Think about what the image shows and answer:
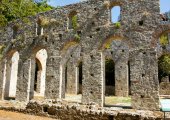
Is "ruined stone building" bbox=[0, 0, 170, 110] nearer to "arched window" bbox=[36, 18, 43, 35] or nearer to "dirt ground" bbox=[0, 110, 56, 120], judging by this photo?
"arched window" bbox=[36, 18, 43, 35]

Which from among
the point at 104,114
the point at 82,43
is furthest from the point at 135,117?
the point at 82,43

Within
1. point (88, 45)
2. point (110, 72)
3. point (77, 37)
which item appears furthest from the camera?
point (110, 72)

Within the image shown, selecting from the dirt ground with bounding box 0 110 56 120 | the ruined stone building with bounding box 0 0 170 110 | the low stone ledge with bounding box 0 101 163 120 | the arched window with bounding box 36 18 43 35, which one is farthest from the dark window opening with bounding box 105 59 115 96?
the dirt ground with bounding box 0 110 56 120

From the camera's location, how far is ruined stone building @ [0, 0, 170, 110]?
1276cm

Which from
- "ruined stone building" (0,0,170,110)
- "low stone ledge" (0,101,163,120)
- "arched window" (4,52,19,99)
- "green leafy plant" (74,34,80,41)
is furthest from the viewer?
"arched window" (4,52,19,99)

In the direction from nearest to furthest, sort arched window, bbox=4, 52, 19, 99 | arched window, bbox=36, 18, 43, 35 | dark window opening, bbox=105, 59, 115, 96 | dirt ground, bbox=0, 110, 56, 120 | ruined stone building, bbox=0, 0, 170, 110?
dirt ground, bbox=0, 110, 56, 120, ruined stone building, bbox=0, 0, 170, 110, arched window, bbox=36, 18, 43, 35, arched window, bbox=4, 52, 19, 99, dark window opening, bbox=105, 59, 115, 96

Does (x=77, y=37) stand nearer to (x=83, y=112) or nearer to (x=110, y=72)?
(x=83, y=112)

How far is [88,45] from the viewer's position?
14.7 metres

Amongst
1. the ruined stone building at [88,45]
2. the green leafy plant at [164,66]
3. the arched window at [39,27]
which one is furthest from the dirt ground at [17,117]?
the green leafy plant at [164,66]

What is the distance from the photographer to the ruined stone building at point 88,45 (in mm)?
12758

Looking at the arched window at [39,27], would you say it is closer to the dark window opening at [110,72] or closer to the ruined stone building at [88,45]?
the ruined stone building at [88,45]

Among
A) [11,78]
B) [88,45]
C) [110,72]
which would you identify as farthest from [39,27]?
[110,72]

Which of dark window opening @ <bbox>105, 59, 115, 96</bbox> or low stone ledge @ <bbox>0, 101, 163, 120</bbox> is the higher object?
dark window opening @ <bbox>105, 59, 115, 96</bbox>

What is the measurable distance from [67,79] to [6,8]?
547 inches
